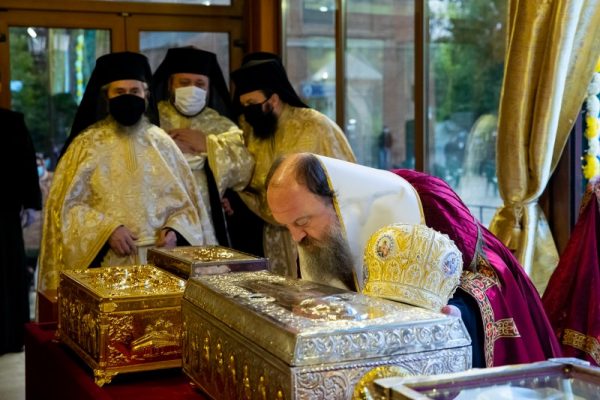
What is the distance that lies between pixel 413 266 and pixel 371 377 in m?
0.39

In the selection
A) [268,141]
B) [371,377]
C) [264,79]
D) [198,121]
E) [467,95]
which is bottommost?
[371,377]

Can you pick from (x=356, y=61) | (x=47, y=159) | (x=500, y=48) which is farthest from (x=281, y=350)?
(x=47, y=159)

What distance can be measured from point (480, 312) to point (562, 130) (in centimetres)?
185

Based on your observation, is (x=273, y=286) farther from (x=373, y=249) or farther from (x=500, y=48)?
(x=500, y=48)

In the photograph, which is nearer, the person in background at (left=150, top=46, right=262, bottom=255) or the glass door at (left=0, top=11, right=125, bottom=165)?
the person in background at (left=150, top=46, right=262, bottom=255)

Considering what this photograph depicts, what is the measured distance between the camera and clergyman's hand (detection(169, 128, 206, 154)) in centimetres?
522

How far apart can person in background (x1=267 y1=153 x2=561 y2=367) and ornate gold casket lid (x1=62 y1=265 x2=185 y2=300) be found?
35cm

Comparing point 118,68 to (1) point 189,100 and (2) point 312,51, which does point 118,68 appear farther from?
(2) point 312,51

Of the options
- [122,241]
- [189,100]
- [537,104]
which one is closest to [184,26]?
[189,100]

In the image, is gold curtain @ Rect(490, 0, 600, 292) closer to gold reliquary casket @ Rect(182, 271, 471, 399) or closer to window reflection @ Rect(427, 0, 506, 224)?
window reflection @ Rect(427, 0, 506, 224)

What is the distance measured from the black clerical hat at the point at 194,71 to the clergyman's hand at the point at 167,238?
4.46ft

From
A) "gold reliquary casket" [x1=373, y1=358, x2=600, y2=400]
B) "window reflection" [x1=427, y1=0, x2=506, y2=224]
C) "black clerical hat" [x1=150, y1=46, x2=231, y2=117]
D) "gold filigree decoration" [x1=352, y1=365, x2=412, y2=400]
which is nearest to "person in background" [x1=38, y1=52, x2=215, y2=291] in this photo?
"black clerical hat" [x1=150, y1=46, x2=231, y2=117]

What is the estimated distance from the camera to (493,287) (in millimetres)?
2219

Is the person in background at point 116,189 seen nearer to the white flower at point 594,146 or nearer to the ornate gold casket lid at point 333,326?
the white flower at point 594,146
